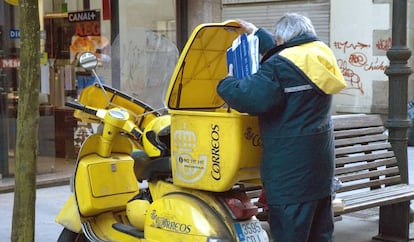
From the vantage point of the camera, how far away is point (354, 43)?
1595 cm

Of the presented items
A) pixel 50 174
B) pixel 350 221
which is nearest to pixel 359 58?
pixel 50 174

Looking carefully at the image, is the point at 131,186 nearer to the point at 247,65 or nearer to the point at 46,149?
the point at 247,65

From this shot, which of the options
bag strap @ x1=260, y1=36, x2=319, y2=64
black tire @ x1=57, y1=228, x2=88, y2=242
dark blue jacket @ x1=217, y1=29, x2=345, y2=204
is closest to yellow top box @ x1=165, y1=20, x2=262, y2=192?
dark blue jacket @ x1=217, y1=29, x2=345, y2=204

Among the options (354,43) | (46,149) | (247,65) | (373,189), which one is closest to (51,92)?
(46,149)

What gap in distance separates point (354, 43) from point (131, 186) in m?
11.7

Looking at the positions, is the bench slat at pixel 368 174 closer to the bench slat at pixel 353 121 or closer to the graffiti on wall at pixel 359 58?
the bench slat at pixel 353 121

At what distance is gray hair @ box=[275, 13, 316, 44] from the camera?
3.94m

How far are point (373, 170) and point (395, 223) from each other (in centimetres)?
50

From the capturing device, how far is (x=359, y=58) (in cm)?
A: 1595

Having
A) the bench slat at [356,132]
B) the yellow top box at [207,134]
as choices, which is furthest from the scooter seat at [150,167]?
the bench slat at [356,132]

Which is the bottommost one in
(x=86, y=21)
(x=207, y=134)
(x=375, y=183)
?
(x=375, y=183)

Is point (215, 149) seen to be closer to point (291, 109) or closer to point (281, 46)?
point (291, 109)

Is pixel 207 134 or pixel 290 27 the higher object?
pixel 290 27

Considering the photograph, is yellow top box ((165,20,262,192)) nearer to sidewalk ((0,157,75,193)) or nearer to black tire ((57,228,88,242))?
black tire ((57,228,88,242))
